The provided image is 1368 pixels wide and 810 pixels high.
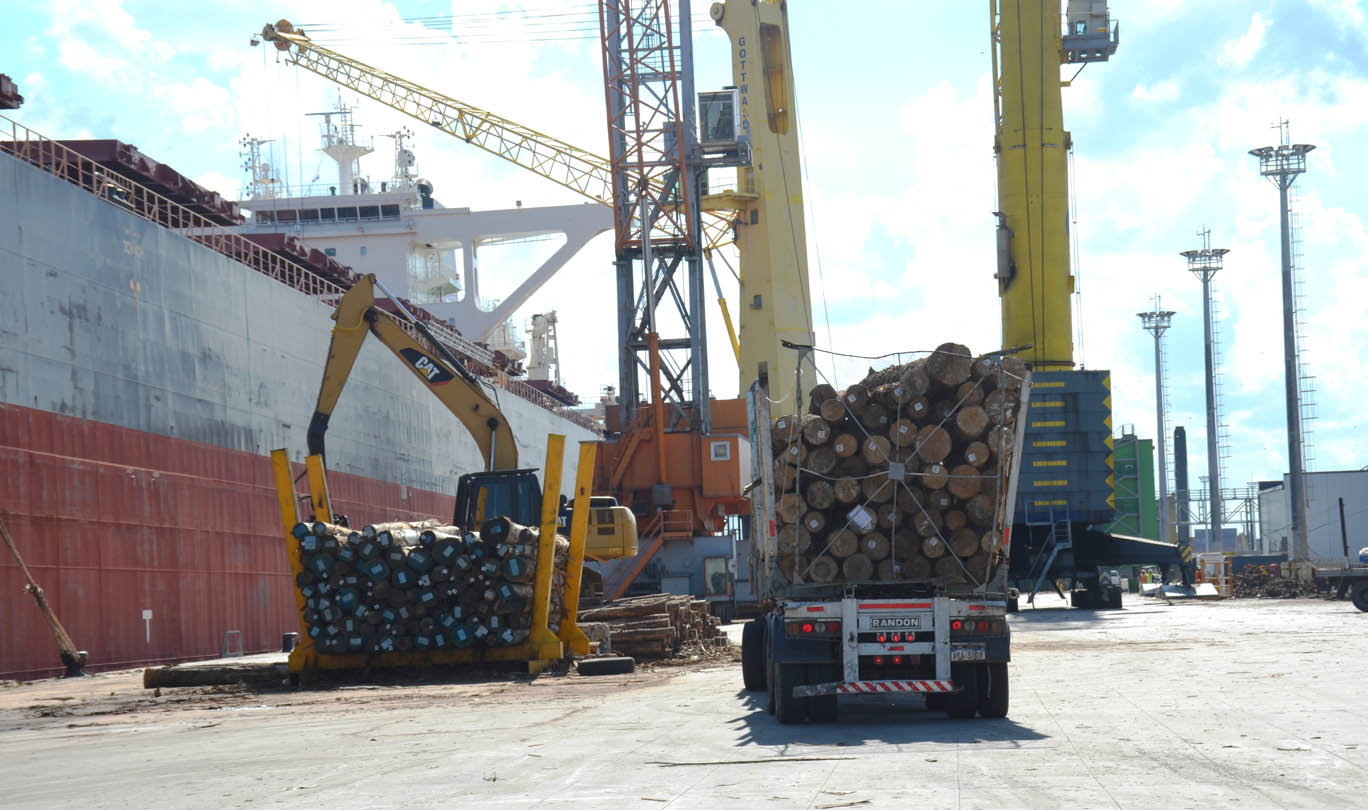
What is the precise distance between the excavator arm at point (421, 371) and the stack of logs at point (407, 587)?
285 inches

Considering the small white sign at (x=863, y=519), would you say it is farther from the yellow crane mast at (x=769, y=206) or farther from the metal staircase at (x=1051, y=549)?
the yellow crane mast at (x=769, y=206)

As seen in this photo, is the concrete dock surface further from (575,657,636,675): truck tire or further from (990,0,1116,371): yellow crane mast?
(990,0,1116,371): yellow crane mast

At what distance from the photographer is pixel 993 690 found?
12789 millimetres

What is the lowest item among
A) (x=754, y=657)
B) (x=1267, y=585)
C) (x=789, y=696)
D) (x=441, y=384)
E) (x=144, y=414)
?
(x=1267, y=585)

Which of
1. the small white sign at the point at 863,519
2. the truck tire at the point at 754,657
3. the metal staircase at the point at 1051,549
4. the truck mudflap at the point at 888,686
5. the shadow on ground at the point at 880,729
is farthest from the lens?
the metal staircase at the point at 1051,549

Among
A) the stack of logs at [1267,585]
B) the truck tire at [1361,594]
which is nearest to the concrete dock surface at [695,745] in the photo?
the truck tire at [1361,594]

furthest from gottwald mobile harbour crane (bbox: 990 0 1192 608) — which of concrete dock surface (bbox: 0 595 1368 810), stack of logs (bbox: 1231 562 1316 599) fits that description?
concrete dock surface (bbox: 0 595 1368 810)

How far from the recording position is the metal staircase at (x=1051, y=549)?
37531 millimetres

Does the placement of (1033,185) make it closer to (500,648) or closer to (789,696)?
(500,648)

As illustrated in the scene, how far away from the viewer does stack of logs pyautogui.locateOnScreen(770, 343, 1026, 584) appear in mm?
12859

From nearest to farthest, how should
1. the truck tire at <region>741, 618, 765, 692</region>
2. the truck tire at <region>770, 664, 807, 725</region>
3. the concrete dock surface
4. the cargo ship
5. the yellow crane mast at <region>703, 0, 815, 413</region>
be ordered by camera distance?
1. the concrete dock surface
2. the truck tire at <region>770, 664, 807, 725</region>
3. the truck tire at <region>741, 618, 765, 692</region>
4. the cargo ship
5. the yellow crane mast at <region>703, 0, 815, 413</region>

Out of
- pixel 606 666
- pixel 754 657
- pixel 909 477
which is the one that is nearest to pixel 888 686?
pixel 909 477

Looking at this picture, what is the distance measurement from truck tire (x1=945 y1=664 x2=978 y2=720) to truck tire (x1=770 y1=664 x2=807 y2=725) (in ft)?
4.20

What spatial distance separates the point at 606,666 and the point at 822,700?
7.53m
